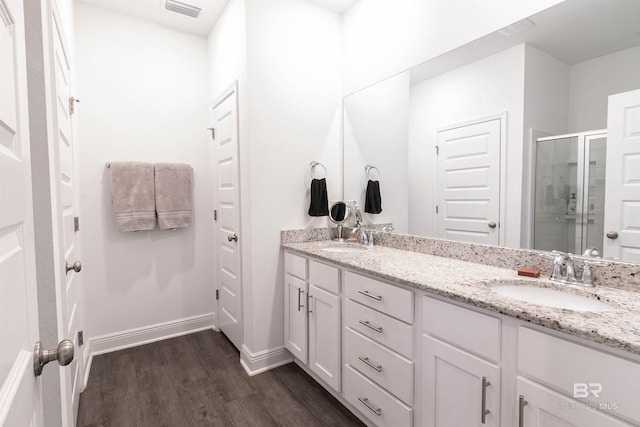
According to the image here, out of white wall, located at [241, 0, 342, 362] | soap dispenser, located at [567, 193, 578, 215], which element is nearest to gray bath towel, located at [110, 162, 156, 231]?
white wall, located at [241, 0, 342, 362]

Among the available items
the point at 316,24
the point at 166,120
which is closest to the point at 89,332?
the point at 166,120

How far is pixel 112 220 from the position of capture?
2.60 meters

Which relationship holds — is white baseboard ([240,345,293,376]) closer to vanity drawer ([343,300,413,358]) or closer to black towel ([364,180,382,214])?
vanity drawer ([343,300,413,358])

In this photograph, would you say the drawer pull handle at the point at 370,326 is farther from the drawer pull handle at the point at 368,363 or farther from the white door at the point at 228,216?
→ the white door at the point at 228,216

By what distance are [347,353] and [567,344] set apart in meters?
1.09

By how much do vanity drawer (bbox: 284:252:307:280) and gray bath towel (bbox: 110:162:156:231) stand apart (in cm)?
122

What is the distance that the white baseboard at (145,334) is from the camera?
255cm

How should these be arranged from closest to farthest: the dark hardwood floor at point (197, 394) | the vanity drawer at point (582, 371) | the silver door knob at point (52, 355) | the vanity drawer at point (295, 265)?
1. the silver door knob at point (52, 355)
2. the vanity drawer at point (582, 371)
3. the dark hardwood floor at point (197, 394)
4. the vanity drawer at point (295, 265)

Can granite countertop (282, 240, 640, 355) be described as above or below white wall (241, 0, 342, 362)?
below

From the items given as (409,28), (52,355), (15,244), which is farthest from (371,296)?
(409,28)

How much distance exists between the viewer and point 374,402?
5.14ft

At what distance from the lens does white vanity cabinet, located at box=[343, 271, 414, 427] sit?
1.39 meters

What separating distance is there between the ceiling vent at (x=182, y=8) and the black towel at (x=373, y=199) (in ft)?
6.27

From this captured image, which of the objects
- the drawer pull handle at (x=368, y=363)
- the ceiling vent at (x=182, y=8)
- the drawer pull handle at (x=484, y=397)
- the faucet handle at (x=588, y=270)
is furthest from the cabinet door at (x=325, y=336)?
the ceiling vent at (x=182, y=8)
